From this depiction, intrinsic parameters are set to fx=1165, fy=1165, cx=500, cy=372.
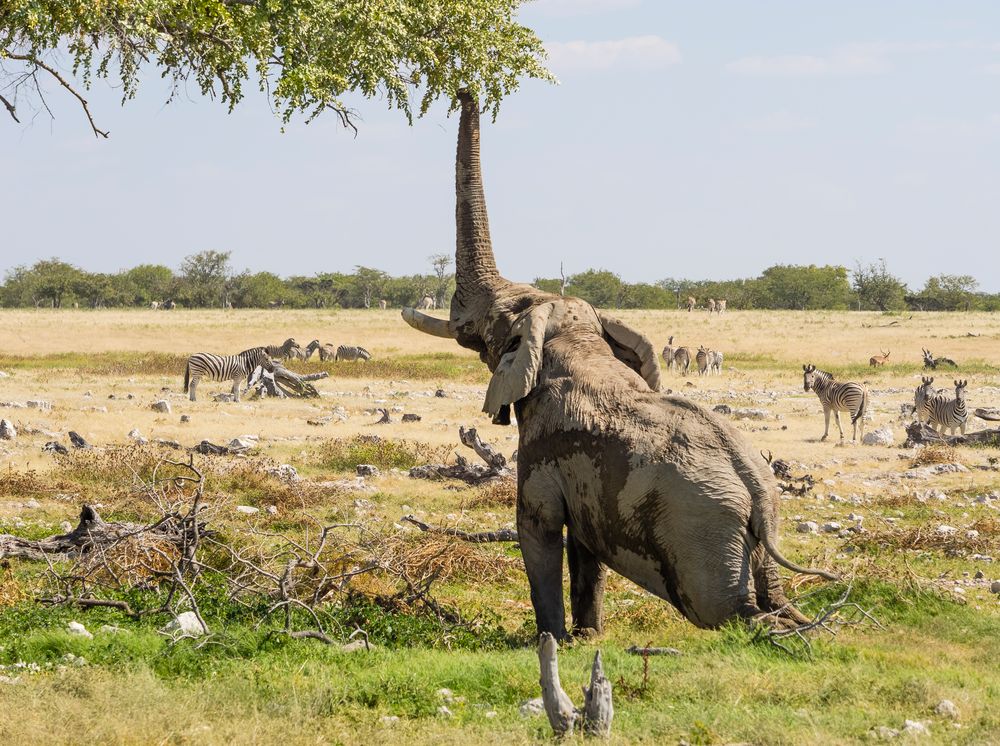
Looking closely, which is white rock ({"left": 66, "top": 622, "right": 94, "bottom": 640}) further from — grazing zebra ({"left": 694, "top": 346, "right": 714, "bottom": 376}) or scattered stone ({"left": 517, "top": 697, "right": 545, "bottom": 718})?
grazing zebra ({"left": 694, "top": 346, "right": 714, "bottom": 376})

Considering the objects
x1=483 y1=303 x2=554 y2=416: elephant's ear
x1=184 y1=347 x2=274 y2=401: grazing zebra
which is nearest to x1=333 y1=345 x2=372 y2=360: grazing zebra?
x1=184 y1=347 x2=274 y2=401: grazing zebra

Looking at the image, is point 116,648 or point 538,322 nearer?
point 116,648

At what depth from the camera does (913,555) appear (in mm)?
11797

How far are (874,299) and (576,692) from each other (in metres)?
98.9

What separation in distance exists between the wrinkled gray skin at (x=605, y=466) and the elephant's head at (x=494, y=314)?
0.01 m

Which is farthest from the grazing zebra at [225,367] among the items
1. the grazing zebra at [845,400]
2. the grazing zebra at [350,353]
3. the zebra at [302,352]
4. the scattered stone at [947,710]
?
the scattered stone at [947,710]

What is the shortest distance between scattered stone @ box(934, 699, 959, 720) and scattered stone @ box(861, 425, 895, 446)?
1622cm

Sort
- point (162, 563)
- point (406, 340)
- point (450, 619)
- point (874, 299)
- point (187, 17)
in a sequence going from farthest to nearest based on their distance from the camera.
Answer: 1. point (874, 299)
2. point (406, 340)
3. point (187, 17)
4. point (162, 563)
5. point (450, 619)

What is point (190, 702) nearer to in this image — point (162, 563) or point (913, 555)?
point (162, 563)

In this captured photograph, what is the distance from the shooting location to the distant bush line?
322 feet

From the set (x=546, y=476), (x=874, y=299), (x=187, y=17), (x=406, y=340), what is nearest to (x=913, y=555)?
(x=546, y=476)

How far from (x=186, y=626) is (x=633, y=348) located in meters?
3.95

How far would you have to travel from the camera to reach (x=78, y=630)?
793 centimetres

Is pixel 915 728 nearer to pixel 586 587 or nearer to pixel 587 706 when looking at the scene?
pixel 587 706
